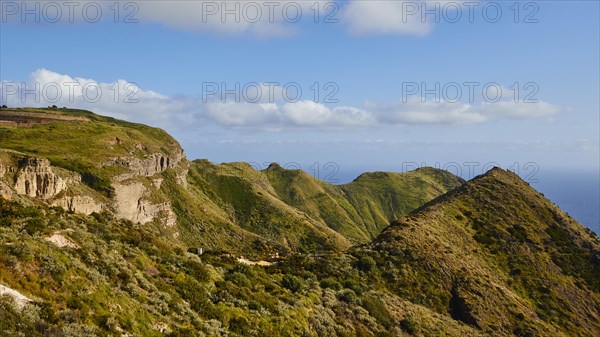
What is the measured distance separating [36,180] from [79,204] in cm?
1084

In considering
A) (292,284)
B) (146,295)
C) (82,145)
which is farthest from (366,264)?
(82,145)

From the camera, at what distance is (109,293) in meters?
21.2

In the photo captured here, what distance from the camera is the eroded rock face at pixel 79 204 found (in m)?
70.8

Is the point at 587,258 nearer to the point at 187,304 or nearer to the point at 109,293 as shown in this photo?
the point at 187,304

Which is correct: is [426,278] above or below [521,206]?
below

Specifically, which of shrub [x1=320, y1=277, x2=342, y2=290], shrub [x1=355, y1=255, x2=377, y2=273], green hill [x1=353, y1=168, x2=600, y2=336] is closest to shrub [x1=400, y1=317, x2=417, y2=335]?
shrub [x1=320, y1=277, x2=342, y2=290]

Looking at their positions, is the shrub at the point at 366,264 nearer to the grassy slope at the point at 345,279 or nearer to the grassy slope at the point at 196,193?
the grassy slope at the point at 345,279

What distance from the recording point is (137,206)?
10519cm

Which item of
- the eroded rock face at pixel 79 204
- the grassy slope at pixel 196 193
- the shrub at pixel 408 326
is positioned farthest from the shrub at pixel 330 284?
the eroded rock face at pixel 79 204

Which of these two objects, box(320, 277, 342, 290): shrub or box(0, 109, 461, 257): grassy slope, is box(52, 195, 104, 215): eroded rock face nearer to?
box(0, 109, 461, 257): grassy slope

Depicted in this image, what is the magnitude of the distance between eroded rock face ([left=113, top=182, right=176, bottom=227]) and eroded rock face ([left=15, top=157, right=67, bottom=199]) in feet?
80.8

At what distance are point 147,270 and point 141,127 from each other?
500 feet

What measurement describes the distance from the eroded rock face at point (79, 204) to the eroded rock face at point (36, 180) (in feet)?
6.08

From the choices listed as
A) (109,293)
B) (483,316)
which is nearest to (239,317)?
(109,293)
